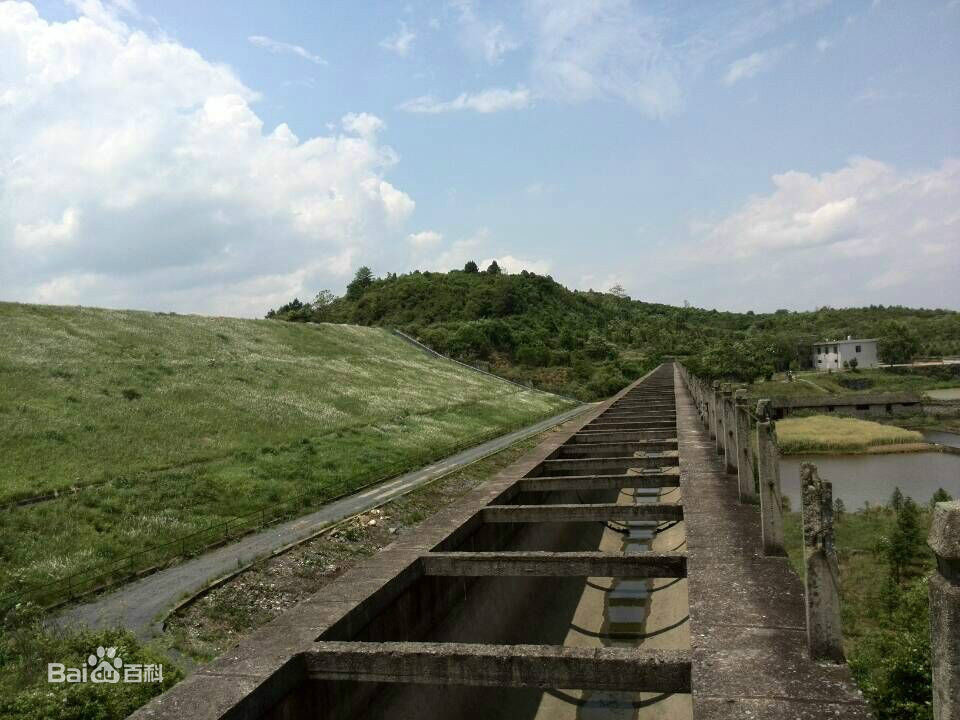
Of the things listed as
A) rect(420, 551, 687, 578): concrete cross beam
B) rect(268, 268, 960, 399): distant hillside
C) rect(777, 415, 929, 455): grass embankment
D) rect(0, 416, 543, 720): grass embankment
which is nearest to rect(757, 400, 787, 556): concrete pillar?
rect(420, 551, 687, 578): concrete cross beam

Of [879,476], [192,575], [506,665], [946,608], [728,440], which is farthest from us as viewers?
[879,476]

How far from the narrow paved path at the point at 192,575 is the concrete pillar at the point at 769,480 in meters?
10.9

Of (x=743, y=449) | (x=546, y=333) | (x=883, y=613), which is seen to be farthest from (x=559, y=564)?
(x=546, y=333)

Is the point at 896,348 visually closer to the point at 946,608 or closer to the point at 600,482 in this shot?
the point at 600,482

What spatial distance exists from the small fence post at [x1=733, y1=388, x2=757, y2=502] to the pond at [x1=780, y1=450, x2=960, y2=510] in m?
24.5

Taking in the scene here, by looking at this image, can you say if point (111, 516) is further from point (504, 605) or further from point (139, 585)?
point (504, 605)

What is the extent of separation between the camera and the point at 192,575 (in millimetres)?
15961

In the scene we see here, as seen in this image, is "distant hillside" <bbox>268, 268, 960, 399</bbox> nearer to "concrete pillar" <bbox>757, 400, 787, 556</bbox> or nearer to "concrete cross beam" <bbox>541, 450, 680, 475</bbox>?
"concrete cross beam" <bbox>541, 450, 680, 475</bbox>

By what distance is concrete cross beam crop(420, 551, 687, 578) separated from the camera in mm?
8969

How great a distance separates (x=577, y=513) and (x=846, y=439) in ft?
186

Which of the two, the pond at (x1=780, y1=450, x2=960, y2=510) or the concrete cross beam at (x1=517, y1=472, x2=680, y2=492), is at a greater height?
the concrete cross beam at (x1=517, y1=472, x2=680, y2=492)

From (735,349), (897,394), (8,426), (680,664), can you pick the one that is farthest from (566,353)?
(680,664)

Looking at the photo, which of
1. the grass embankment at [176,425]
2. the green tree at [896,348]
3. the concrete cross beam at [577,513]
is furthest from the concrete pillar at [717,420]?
the green tree at [896,348]

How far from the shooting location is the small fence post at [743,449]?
38.5ft
